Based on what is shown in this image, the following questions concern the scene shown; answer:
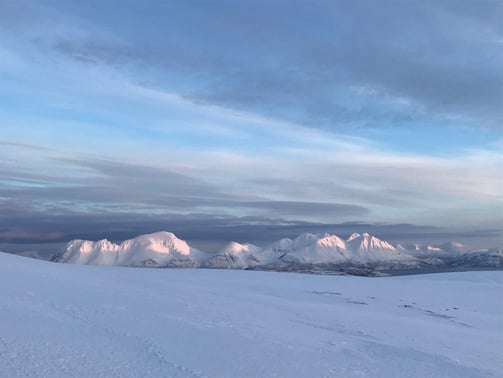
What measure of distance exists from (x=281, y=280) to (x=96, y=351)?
→ 15508mm

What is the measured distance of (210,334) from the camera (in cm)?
827

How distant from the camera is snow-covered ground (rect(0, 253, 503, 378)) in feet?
21.2

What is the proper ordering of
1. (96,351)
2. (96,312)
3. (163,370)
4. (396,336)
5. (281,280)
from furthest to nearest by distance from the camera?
(281,280)
(396,336)
(96,312)
(96,351)
(163,370)

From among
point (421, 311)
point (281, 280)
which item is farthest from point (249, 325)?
point (281, 280)

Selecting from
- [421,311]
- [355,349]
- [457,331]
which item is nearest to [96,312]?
[355,349]

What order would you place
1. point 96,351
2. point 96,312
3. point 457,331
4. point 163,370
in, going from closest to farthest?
point 163,370, point 96,351, point 96,312, point 457,331

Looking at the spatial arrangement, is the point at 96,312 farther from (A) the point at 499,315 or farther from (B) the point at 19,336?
(A) the point at 499,315

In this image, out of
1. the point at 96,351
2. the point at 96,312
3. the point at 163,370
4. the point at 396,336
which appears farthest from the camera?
the point at 396,336

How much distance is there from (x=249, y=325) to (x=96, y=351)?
3367mm

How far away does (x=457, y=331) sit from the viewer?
11.9m

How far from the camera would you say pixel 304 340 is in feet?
28.4

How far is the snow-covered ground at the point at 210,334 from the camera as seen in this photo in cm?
645

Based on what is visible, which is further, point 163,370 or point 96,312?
point 96,312

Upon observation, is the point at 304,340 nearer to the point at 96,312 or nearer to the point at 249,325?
the point at 249,325
